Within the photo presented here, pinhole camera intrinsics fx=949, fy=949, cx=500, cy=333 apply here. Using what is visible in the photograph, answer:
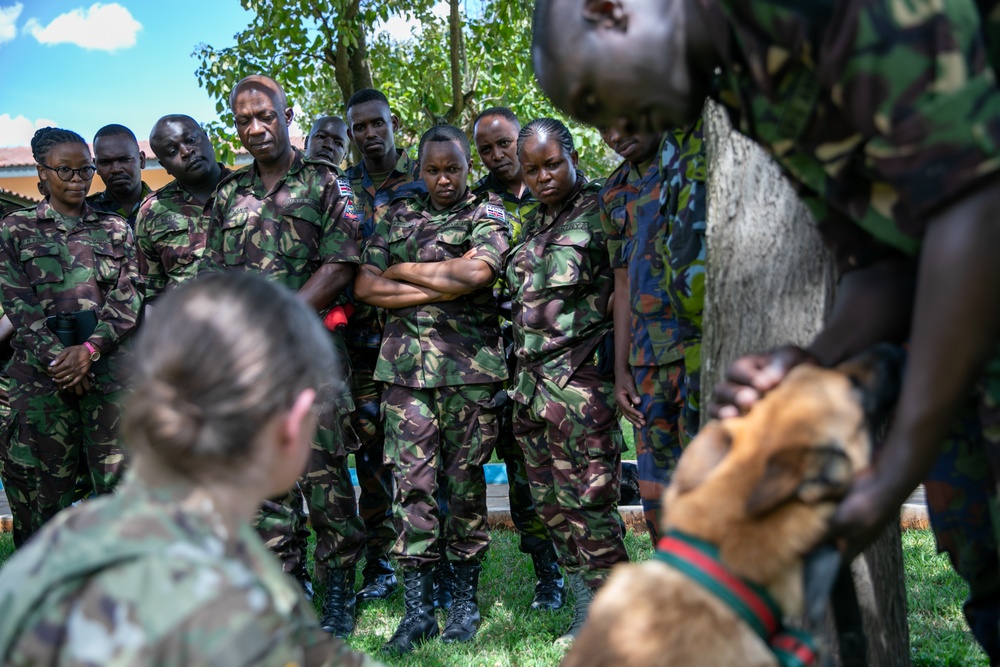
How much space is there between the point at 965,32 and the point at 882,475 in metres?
0.66

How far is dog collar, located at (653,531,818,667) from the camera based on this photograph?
1.50 meters

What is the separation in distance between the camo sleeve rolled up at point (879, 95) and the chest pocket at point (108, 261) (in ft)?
16.5

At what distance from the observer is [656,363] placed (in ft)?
12.5

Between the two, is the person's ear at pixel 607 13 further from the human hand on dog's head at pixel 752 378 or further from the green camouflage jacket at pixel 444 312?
the green camouflage jacket at pixel 444 312

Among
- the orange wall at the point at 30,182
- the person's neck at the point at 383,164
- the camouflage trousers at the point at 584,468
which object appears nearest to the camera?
the camouflage trousers at the point at 584,468

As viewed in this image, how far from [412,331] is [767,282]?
2.72m

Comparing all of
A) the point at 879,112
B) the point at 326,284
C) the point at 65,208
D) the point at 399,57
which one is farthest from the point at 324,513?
the point at 399,57

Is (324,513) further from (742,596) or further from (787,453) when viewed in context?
(787,453)

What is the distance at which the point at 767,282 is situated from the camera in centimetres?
247

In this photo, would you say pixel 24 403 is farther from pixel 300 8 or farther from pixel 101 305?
pixel 300 8

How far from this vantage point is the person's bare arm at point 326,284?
4848 millimetres

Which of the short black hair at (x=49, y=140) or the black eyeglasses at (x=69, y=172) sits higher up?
the short black hair at (x=49, y=140)

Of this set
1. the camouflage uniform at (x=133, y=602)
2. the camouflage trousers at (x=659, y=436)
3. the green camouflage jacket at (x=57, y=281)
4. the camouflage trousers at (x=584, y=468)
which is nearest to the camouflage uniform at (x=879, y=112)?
the camouflage uniform at (x=133, y=602)

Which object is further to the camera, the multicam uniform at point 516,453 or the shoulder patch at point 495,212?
the multicam uniform at point 516,453
